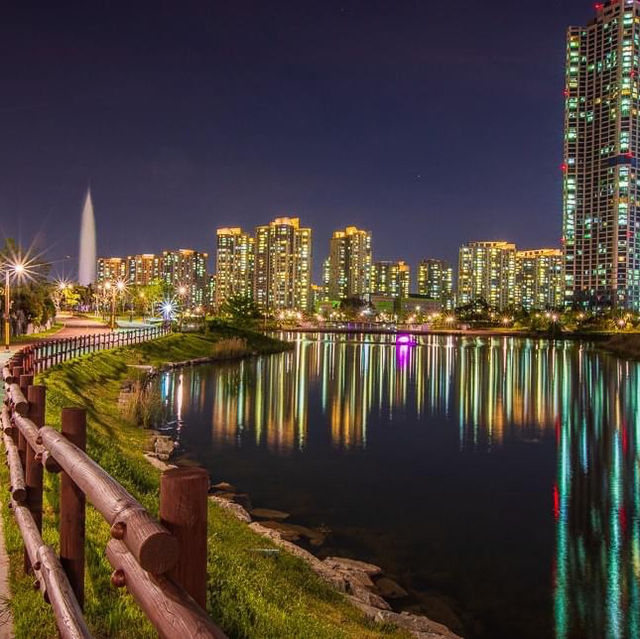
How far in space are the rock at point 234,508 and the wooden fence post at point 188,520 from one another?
10.6 m

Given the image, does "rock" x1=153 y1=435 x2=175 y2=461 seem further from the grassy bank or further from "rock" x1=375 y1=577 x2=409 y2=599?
"rock" x1=375 y1=577 x2=409 y2=599

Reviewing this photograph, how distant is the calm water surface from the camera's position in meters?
11.2

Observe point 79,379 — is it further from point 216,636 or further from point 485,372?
point 485,372

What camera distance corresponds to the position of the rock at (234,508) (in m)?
13.2

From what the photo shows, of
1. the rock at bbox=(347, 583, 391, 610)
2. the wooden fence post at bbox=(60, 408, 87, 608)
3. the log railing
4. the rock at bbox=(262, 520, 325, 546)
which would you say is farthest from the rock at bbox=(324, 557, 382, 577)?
the log railing

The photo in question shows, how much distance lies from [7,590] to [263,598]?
3052mm

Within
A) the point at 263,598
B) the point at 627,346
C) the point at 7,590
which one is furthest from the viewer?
the point at 627,346

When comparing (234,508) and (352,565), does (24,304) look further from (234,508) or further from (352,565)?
(352,565)

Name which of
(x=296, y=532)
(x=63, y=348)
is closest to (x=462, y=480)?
(x=296, y=532)

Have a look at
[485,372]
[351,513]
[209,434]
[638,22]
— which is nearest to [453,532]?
[351,513]

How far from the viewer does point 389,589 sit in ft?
35.8

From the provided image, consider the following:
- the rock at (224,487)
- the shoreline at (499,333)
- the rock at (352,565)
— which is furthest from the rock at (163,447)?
the shoreline at (499,333)

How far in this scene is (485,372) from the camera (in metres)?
50.9

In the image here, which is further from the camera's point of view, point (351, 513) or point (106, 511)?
point (351, 513)
